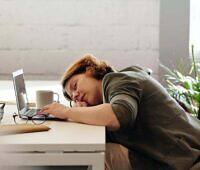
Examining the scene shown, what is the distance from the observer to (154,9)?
10.8ft

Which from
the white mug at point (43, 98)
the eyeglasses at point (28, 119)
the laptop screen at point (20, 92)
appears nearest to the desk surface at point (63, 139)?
the eyeglasses at point (28, 119)

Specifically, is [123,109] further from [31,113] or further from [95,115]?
[31,113]

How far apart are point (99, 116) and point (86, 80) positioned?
1.35 ft

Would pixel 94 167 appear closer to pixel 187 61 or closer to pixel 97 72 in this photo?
pixel 97 72

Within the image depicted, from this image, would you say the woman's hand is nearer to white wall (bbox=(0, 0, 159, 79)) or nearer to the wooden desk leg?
the wooden desk leg

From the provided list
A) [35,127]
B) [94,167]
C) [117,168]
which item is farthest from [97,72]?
[94,167]

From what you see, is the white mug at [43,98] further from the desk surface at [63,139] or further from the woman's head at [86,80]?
the desk surface at [63,139]

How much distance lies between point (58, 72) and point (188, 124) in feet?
5.56

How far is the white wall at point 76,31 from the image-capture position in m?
3.31

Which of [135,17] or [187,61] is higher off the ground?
[135,17]

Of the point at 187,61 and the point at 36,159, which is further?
the point at 187,61

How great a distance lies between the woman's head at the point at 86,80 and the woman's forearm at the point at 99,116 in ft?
1.02

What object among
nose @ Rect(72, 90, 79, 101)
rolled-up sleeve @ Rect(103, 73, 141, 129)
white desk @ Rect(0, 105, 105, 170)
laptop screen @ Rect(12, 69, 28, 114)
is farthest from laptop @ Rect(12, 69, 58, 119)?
white desk @ Rect(0, 105, 105, 170)

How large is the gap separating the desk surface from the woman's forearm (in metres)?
0.02
